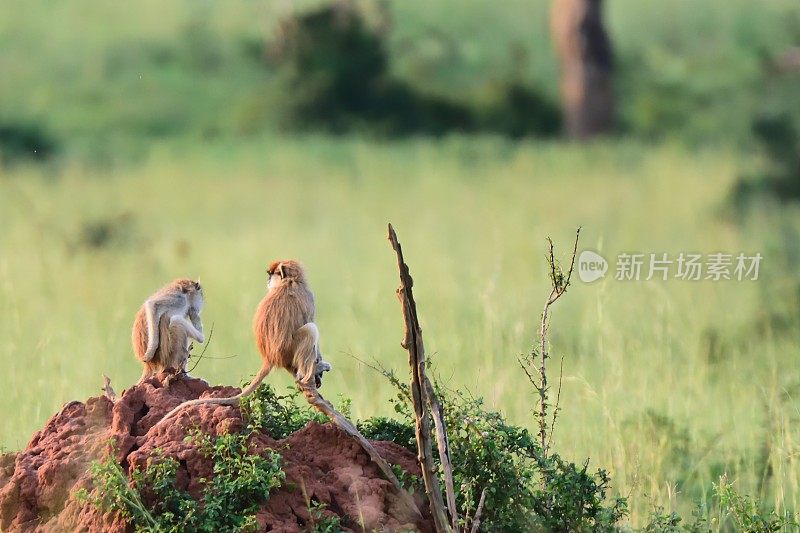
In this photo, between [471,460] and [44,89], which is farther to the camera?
[44,89]

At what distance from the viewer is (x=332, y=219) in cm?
1602

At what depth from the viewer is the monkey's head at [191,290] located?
18.8ft

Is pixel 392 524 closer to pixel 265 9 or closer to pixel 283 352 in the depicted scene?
pixel 283 352

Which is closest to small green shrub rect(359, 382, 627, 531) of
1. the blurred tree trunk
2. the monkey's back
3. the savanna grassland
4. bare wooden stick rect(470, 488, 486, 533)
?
bare wooden stick rect(470, 488, 486, 533)

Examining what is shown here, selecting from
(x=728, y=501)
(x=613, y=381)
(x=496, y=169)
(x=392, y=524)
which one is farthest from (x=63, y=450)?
(x=496, y=169)

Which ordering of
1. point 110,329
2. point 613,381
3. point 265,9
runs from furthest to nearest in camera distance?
point 265,9, point 110,329, point 613,381

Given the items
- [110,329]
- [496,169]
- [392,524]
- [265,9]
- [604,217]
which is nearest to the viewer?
[392,524]

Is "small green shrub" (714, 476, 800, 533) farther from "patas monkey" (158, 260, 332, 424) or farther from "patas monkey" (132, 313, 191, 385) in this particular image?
"patas monkey" (132, 313, 191, 385)

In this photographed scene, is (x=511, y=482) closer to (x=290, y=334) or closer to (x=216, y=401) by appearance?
(x=290, y=334)

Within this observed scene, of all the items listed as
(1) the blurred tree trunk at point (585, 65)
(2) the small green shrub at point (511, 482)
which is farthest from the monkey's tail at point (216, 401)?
(1) the blurred tree trunk at point (585, 65)

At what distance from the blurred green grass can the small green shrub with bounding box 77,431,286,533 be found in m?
1.90

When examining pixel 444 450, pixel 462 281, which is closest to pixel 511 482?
pixel 444 450

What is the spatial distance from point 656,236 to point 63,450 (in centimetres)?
1069

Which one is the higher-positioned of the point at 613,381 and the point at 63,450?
the point at 613,381
